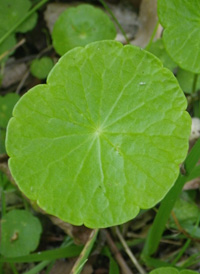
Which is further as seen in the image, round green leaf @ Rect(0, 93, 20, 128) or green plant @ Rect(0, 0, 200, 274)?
round green leaf @ Rect(0, 93, 20, 128)

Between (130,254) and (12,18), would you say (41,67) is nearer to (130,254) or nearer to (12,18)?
(12,18)

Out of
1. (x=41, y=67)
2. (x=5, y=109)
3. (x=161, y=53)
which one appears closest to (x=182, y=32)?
(x=161, y=53)

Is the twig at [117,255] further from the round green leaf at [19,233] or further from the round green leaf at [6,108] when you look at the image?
the round green leaf at [6,108]

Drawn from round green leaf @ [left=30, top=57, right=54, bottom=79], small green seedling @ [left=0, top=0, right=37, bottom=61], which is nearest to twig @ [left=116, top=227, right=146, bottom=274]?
round green leaf @ [left=30, top=57, right=54, bottom=79]

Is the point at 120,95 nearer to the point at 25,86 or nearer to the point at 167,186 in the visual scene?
the point at 167,186

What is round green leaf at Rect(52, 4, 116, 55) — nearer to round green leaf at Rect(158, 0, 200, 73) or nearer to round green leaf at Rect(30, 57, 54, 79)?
round green leaf at Rect(30, 57, 54, 79)

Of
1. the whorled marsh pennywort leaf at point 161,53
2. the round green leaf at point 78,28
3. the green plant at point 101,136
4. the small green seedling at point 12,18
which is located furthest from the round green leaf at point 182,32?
the small green seedling at point 12,18
